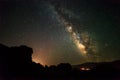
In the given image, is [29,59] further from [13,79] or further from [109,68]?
[109,68]

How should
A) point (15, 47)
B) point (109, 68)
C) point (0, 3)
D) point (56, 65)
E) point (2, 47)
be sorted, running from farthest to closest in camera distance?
1. point (15, 47)
2. point (56, 65)
3. point (2, 47)
4. point (109, 68)
5. point (0, 3)

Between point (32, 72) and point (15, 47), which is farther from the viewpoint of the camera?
point (15, 47)

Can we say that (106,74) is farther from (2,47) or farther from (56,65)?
(2,47)

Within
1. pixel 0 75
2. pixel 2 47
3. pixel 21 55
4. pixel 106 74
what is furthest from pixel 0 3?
pixel 106 74

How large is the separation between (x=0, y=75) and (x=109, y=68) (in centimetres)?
442

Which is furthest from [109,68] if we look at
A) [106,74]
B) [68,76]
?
[68,76]

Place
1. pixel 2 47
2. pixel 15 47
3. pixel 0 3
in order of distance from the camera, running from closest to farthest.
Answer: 1. pixel 0 3
2. pixel 2 47
3. pixel 15 47

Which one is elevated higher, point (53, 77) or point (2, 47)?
point (2, 47)

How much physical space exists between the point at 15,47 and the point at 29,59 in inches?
38.8

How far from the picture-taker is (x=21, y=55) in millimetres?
10531

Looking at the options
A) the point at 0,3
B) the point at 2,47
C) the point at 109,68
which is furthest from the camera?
the point at 2,47

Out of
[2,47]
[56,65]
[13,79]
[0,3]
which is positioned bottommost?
[13,79]

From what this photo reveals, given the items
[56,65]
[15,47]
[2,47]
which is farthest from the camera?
[15,47]

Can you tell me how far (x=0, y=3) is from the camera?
25.7 feet
